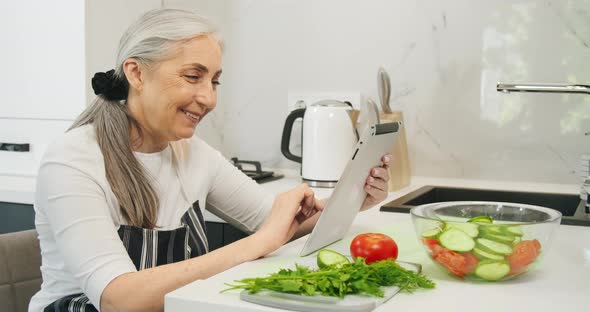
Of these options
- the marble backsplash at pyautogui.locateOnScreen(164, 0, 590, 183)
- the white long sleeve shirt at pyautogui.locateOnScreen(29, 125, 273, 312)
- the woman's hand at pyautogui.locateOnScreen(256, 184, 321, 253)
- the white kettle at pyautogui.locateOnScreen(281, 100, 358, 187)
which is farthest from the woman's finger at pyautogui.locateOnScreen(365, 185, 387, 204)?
the marble backsplash at pyautogui.locateOnScreen(164, 0, 590, 183)

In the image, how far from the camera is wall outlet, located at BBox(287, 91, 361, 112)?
2518 millimetres

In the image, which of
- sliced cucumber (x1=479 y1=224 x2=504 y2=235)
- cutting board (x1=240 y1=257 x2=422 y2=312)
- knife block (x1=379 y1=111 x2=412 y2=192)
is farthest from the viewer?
knife block (x1=379 y1=111 x2=412 y2=192)

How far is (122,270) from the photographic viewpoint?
127 centimetres

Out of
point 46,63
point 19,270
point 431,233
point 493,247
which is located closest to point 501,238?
point 493,247

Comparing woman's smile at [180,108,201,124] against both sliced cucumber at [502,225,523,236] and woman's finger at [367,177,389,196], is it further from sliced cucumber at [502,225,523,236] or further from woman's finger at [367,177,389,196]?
sliced cucumber at [502,225,523,236]

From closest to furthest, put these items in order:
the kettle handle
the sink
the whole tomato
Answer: the whole tomato, the sink, the kettle handle

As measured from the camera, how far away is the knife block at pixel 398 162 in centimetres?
223

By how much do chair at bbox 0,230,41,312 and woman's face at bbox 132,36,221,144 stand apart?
1.21ft

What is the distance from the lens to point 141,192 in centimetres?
149

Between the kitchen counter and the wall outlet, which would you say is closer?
the kitchen counter

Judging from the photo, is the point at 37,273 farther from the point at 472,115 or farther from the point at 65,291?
the point at 472,115

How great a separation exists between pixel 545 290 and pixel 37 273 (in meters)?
1.07

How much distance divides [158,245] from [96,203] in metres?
0.21

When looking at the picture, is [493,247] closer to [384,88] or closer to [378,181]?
[378,181]
